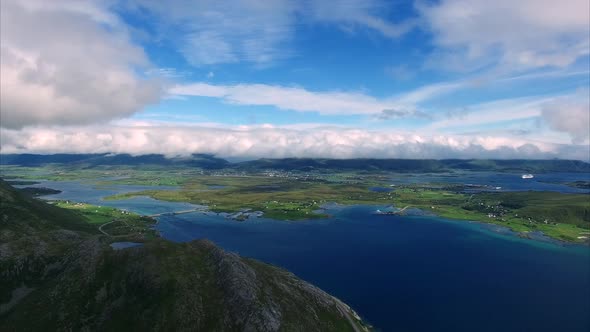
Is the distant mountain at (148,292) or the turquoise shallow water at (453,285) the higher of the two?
the distant mountain at (148,292)

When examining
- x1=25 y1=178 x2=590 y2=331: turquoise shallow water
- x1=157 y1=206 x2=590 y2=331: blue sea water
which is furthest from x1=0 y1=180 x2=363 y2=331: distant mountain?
x1=25 y1=178 x2=590 y2=331: turquoise shallow water

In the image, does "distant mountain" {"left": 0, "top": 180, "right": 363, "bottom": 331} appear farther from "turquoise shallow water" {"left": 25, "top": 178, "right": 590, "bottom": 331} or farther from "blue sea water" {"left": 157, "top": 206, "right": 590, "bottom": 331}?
"turquoise shallow water" {"left": 25, "top": 178, "right": 590, "bottom": 331}

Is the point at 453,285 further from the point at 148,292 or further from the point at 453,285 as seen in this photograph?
the point at 148,292

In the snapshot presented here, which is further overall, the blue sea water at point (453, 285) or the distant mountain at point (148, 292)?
the blue sea water at point (453, 285)

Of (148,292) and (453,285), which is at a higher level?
(148,292)

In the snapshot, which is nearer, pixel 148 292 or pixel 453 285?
pixel 148 292

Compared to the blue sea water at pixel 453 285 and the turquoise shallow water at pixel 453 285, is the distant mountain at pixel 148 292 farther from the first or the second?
the turquoise shallow water at pixel 453 285

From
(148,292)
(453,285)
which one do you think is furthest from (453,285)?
(148,292)

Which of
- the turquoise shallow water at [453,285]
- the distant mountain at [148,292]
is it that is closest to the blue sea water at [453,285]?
the turquoise shallow water at [453,285]
